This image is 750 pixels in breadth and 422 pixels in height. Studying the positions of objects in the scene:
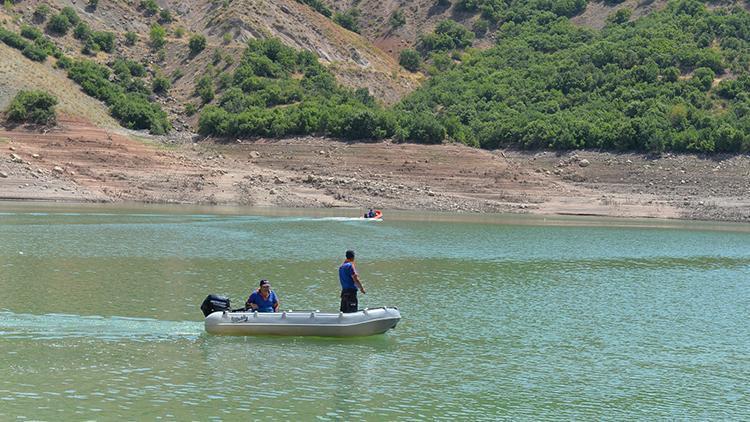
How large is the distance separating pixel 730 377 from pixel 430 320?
9.76 m

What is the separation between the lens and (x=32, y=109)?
3580 inches

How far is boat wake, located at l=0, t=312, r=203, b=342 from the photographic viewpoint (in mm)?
27984

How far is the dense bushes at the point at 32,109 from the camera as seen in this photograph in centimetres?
9050

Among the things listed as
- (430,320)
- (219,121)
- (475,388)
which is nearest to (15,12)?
(219,121)

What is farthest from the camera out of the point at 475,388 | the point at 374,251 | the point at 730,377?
the point at 374,251

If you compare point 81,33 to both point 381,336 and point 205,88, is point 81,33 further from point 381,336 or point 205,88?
point 381,336

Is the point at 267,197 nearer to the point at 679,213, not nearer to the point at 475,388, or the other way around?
the point at 679,213

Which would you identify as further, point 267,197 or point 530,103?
point 530,103

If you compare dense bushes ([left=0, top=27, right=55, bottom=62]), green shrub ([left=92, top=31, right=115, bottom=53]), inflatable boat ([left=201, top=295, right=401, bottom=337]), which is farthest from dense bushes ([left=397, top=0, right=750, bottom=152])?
inflatable boat ([left=201, top=295, right=401, bottom=337])

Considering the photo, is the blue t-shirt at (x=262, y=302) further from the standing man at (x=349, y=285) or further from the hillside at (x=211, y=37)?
the hillside at (x=211, y=37)

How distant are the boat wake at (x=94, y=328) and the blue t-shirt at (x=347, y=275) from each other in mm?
4244

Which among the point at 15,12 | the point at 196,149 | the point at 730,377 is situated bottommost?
the point at 730,377

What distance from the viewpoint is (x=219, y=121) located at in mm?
99625

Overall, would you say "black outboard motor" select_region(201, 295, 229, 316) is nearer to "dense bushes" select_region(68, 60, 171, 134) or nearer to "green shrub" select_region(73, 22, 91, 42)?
"dense bushes" select_region(68, 60, 171, 134)
